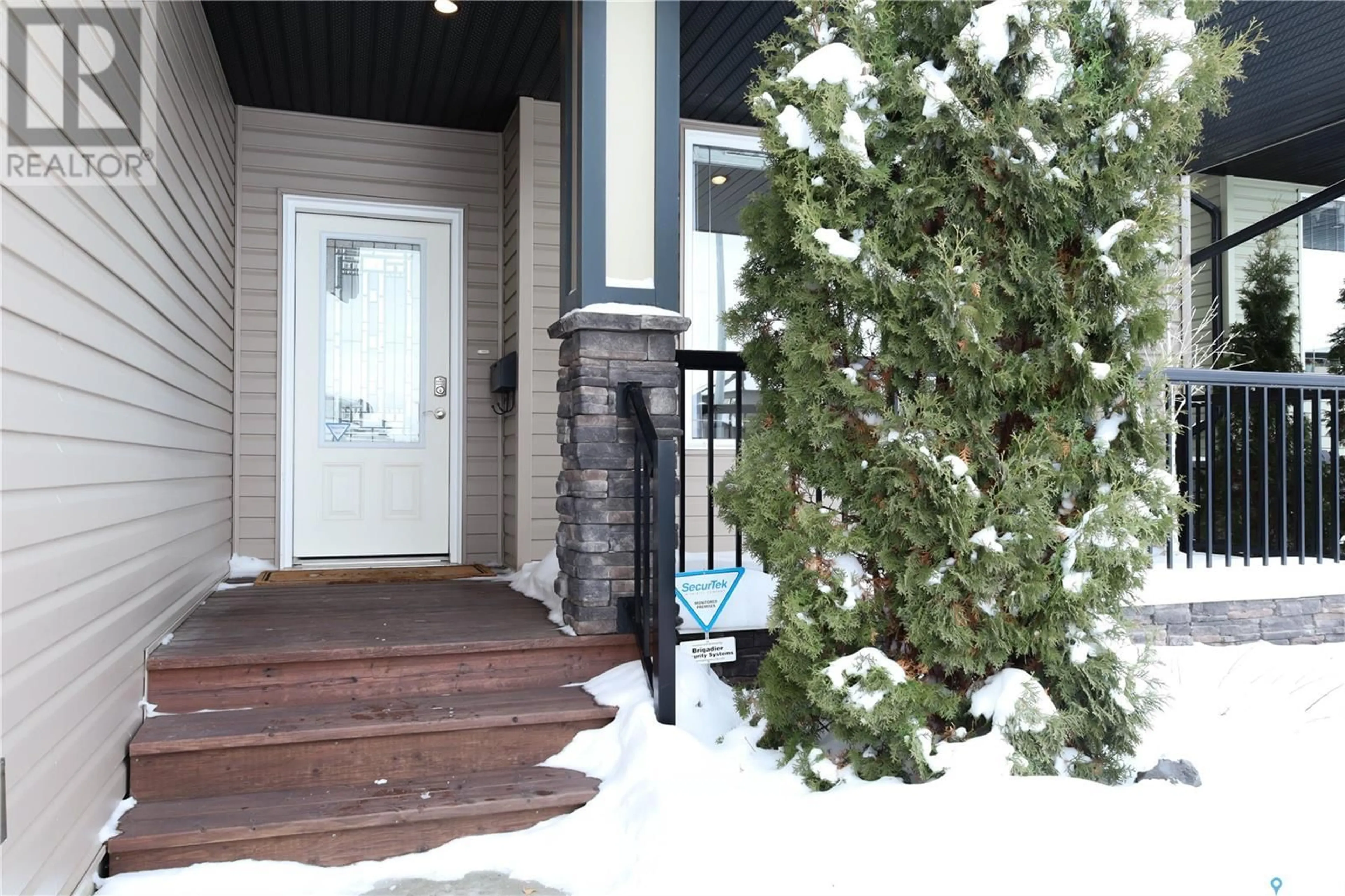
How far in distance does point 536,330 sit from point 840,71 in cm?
255

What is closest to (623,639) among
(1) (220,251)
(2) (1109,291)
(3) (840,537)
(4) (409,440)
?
(3) (840,537)

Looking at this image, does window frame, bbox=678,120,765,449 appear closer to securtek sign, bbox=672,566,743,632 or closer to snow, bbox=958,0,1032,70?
securtek sign, bbox=672,566,743,632

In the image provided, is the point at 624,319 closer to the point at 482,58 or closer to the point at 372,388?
the point at 482,58

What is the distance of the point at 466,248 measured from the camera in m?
4.88

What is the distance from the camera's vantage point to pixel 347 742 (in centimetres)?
233

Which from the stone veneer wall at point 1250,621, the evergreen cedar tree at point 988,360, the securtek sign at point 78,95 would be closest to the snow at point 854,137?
the evergreen cedar tree at point 988,360

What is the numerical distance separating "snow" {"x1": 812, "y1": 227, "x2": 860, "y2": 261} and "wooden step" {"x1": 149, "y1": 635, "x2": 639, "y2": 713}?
1381 mm

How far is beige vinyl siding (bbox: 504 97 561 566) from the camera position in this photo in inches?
173

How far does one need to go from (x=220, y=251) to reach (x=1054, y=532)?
3781 millimetres

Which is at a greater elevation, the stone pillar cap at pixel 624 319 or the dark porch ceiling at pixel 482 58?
the dark porch ceiling at pixel 482 58

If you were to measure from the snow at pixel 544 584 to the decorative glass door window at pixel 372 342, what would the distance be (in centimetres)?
124

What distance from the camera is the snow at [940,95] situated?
2.07m

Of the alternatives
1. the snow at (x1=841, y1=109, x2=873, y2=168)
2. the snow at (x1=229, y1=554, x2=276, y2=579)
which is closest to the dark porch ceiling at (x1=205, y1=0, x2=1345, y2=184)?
the snow at (x1=841, y1=109, x2=873, y2=168)

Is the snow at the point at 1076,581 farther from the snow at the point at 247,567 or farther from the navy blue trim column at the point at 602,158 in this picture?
the snow at the point at 247,567
